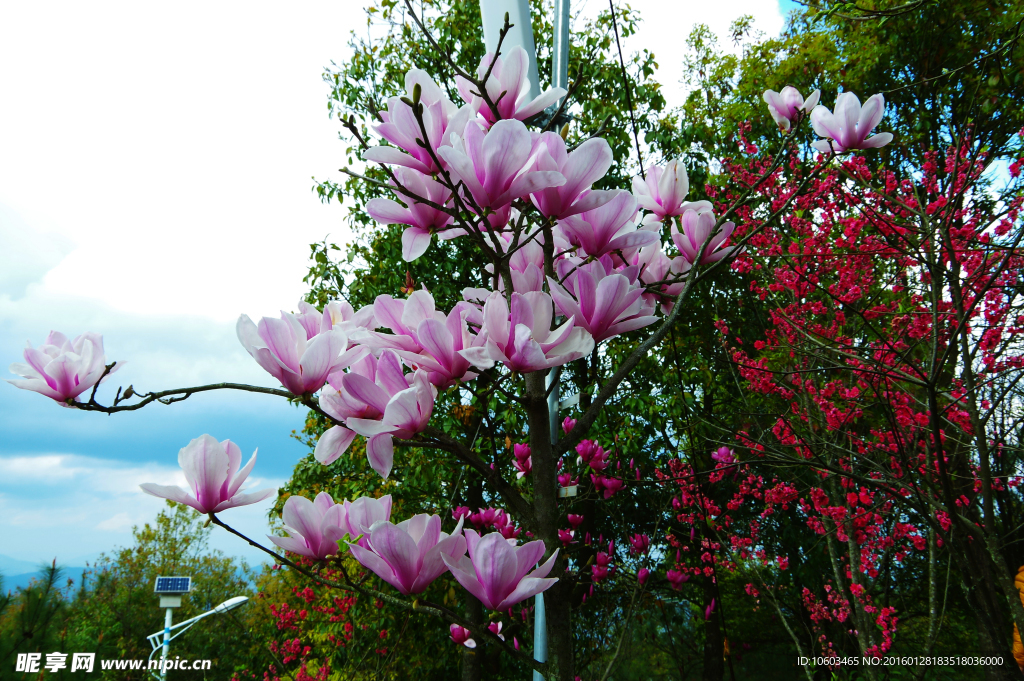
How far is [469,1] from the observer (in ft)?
16.1

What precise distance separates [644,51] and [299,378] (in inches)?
202

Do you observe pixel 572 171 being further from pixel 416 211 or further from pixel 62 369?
pixel 62 369

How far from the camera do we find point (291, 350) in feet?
1.95

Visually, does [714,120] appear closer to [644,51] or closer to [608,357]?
[644,51]

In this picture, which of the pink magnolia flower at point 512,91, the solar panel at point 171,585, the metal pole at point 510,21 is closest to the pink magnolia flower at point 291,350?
the pink magnolia flower at point 512,91

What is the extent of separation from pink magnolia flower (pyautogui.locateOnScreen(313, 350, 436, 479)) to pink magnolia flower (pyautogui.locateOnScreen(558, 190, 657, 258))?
10.0 inches

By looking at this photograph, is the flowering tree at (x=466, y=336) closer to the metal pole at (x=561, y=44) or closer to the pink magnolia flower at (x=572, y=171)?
the pink magnolia flower at (x=572, y=171)

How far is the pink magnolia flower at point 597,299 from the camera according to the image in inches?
23.6

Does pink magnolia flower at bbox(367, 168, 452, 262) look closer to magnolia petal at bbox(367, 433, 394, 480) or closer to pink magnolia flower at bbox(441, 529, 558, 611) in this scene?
magnolia petal at bbox(367, 433, 394, 480)

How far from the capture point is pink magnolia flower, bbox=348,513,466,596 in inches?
22.2

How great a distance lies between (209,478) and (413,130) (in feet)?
1.46

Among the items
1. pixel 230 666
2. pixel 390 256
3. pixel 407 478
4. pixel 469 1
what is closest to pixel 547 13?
pixel 469 1

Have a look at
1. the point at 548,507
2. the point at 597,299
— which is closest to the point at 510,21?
the point at 597,299

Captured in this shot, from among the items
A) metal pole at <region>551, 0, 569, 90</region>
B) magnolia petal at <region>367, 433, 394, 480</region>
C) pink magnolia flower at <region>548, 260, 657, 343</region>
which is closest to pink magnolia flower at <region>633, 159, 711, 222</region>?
pink magnolia flower at <region>548, 260, 657, 343</region>
